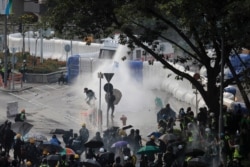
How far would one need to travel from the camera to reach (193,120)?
27.3m

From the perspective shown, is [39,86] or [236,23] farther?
[39,86]

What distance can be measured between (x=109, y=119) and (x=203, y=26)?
1321cm

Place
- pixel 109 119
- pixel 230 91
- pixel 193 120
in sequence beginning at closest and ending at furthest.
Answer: pixel 193 120 < pixel 109 119 < pixel 230 91

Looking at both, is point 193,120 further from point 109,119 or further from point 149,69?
point 149,69

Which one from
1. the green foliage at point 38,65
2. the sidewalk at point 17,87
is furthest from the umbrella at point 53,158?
the green foliage at point 38,65

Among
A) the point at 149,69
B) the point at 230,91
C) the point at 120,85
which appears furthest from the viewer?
the point at 149,69

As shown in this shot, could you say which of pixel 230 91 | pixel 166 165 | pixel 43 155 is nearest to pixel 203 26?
pixel 166 165

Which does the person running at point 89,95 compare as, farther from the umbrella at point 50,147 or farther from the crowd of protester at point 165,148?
the umbrella at point 50,147

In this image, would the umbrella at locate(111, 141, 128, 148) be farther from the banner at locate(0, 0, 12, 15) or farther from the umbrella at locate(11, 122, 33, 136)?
the banner at locate(0, 0, 12, 15)

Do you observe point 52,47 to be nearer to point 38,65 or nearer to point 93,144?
point 38,65

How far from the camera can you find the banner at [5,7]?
42594 mm

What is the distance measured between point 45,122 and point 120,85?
7567 millimetres

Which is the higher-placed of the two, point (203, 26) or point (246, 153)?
point (203, 26)

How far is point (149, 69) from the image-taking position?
142ft
